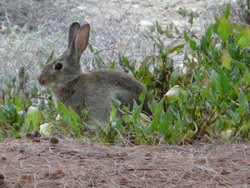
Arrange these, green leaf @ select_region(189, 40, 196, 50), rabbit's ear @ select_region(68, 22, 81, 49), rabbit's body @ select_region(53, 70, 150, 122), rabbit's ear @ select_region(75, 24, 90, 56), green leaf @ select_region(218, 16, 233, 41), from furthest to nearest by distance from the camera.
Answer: rabbit's ear @ select_region(68, 22, 81, 49) < rabbit's ear @ select_region(75, 24, 90, 56) < rabbit's body @ select_region(53, 70, 150, 122) < green leaf @ select_region(189, 40, 196, 50) < green leaf @ select_region(218, 16, 233, 41)

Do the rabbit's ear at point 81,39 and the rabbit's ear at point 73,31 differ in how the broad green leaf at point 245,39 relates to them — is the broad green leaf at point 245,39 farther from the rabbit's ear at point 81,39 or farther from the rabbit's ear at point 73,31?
the rabbit's ear at point 73,31

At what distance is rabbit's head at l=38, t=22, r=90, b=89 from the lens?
6.21 metres

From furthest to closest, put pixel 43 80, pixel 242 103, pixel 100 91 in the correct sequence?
pixel 43 80 < pixel 100 91 < pixel 242 103

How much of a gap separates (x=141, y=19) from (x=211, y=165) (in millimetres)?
7706

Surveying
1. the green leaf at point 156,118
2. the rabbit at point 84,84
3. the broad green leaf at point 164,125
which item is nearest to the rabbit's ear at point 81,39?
the rabbit at point 84,84

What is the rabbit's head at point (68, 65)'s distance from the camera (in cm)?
621

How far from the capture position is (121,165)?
354 centimetres

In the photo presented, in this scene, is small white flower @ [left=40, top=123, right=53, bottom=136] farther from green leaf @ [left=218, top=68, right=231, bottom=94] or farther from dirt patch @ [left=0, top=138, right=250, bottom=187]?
green leaf @ [left=218, top=68, right=231, bottom=94]

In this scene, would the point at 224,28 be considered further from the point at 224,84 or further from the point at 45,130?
the point at 45,130

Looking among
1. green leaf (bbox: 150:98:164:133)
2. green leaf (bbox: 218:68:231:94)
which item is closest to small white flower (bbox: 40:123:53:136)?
green leaf (bbox: 150:98:164:133)

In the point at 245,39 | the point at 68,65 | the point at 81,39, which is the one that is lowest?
the point at 68,65

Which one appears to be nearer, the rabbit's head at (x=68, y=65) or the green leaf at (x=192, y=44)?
the green leaf at (x=192, y=44)

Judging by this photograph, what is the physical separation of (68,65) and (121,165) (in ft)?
9.54

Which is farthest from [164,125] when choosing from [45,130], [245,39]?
[45,130]
